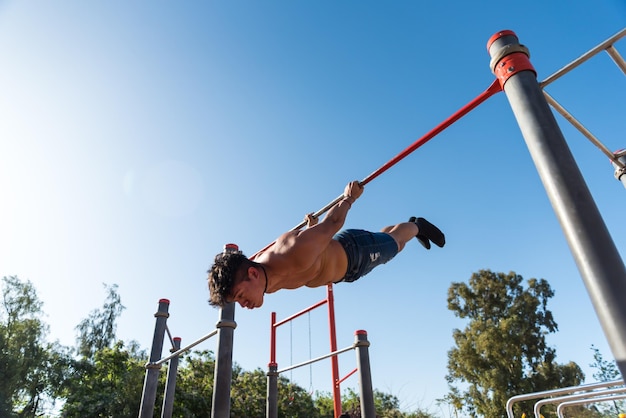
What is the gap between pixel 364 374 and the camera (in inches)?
148

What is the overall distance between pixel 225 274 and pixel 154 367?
250 centimetres

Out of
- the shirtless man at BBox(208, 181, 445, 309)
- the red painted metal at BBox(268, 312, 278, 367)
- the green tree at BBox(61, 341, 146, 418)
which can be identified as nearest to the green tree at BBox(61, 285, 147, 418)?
the green tree at BBox(61, 341, 146, 418)

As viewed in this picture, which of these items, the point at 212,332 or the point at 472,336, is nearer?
the point at 212,332

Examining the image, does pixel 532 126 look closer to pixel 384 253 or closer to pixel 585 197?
pixel 585 197

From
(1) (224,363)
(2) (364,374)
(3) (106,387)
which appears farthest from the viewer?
(3) (106,387)

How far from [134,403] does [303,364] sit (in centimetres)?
1239

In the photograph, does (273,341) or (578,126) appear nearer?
(578,126)

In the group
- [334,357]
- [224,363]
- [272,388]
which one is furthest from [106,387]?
[224,363]

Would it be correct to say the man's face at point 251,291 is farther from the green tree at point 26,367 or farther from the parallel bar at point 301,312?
the green tree at point 26,367

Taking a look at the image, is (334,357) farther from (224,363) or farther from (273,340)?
(224,363)

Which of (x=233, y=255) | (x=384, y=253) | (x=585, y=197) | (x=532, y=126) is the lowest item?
(x=585, y=197)

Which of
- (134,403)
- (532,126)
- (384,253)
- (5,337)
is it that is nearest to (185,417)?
(134,403)

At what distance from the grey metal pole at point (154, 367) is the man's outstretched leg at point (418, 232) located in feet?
9.06

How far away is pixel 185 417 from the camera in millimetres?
13812
